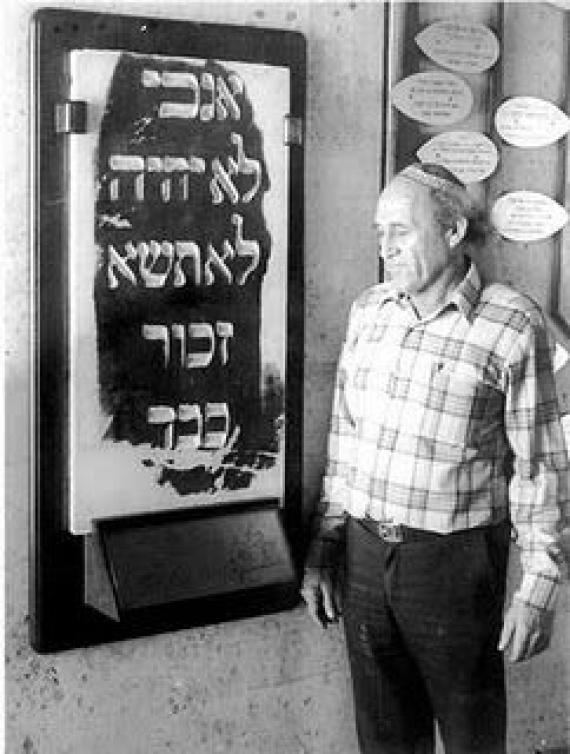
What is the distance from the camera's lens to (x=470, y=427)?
5.47 ft

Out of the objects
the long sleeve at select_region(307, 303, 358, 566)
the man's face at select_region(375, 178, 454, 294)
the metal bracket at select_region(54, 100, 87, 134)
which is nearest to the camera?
the metal bracket at select_region(54, 100, 87, 134)

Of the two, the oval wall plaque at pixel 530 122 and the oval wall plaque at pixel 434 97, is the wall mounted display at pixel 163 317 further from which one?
the oval wall plaque at pixel 530 122

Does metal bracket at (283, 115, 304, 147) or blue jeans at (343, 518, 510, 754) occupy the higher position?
metal bracket at (283, 115, 304, 147)

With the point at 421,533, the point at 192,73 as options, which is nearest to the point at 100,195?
the point at 192,73

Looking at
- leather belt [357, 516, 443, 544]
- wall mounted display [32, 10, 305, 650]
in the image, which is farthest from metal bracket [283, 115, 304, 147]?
leather belt [357, 516, 443, 544]

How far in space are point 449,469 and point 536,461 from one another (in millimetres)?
121

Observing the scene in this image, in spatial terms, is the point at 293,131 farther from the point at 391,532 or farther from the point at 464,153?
the point at 391,532

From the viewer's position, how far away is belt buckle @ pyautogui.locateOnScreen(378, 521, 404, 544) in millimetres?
1690

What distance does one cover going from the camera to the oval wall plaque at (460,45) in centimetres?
183

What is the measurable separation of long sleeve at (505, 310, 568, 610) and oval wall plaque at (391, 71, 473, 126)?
14.0 inches

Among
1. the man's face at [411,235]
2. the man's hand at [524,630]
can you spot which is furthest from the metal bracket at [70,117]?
the man's hand at [524,630]

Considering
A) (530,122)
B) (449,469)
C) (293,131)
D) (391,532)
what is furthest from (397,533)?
(530,122)

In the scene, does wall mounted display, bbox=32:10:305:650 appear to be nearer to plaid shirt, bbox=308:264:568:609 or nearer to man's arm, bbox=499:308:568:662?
plaid shirt, bbox=308:264:568:609

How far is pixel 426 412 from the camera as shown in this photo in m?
1.68
